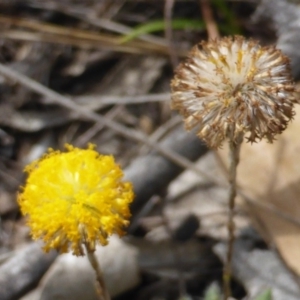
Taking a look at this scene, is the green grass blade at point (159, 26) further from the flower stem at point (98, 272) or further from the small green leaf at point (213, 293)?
the flower stem at point (98, 272)

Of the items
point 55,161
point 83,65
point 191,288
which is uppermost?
point 83,65

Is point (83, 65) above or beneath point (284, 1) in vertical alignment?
above

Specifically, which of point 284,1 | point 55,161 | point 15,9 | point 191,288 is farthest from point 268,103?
point 15,9

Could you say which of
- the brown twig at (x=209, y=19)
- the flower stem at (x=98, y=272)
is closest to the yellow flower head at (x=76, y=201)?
the flower stem at (x=98, y=272)

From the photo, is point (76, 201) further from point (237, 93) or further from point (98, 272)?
point (237, 93)

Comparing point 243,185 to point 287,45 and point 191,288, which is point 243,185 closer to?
point 191,288

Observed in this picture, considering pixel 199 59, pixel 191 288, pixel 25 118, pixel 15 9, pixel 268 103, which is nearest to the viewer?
pixel 268 103
